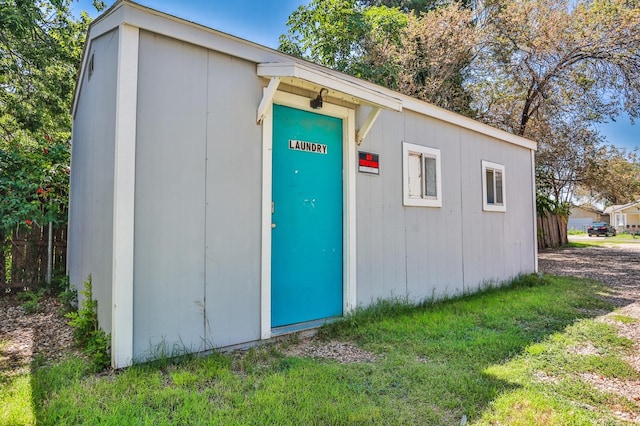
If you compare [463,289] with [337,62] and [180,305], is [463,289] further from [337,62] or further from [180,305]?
[337,62]

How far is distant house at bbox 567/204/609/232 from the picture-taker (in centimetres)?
4341

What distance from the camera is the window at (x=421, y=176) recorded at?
461cm

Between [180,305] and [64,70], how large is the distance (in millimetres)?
8943

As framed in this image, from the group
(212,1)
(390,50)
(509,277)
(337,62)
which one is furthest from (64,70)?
(509,277)

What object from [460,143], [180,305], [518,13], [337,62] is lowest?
[180,305]

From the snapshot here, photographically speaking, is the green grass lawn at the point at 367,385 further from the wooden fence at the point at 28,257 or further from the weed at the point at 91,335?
the wooden fence at the point at 28,257

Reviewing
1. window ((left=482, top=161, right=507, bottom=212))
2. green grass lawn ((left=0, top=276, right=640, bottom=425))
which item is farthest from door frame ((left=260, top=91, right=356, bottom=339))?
window ((left=482, top=161, right=507, bottom=212))

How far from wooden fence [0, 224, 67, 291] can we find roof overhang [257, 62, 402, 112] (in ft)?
13.5

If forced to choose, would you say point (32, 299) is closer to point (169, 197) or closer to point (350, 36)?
point (169, 197)

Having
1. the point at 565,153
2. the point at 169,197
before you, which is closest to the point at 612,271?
the point at 565,153

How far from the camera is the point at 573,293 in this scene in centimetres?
554

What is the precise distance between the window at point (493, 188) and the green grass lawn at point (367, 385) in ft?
8.92

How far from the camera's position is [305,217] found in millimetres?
3648

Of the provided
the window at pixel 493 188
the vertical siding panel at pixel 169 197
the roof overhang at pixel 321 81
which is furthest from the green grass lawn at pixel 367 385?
the window at pixel 493 188
